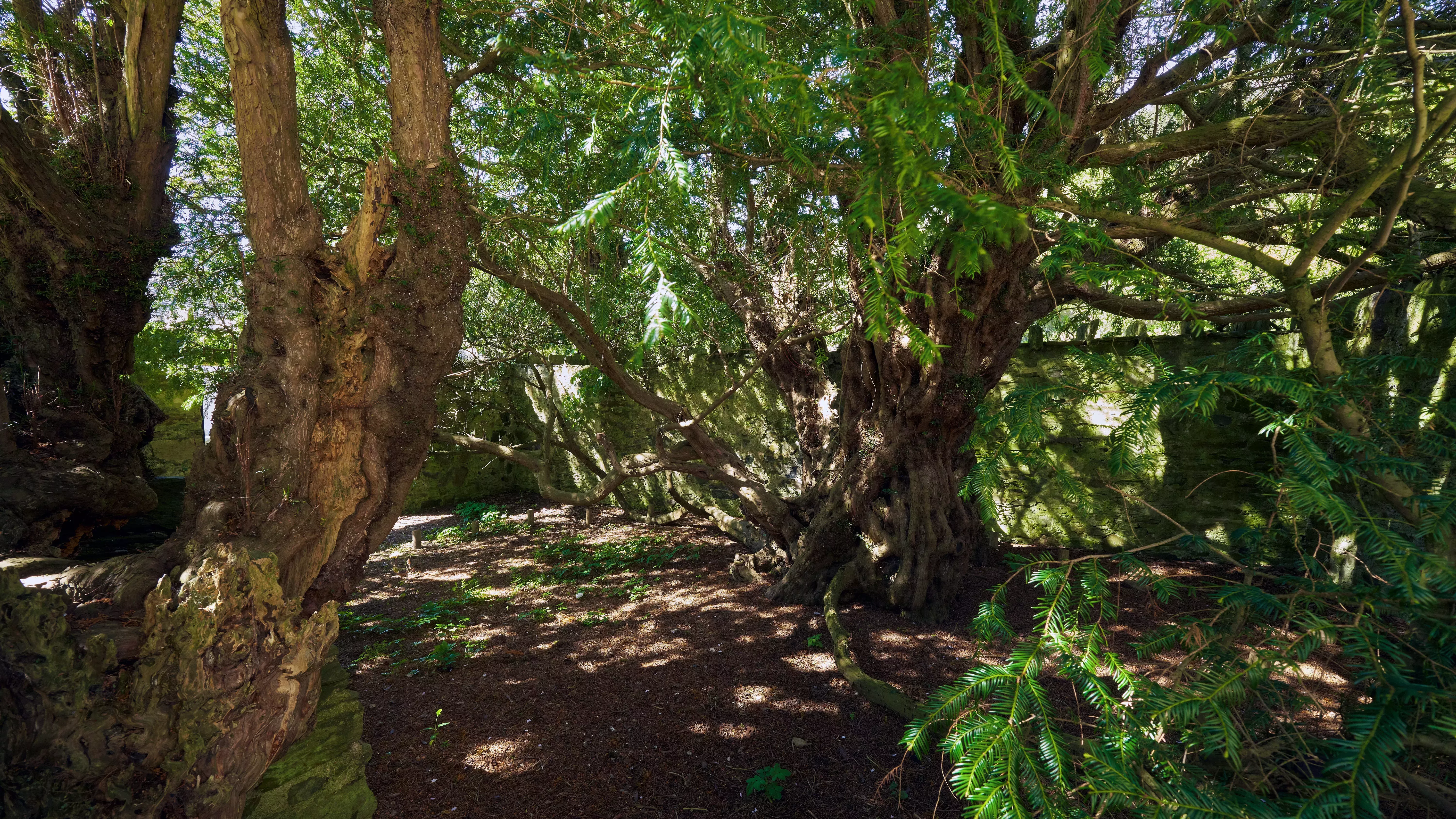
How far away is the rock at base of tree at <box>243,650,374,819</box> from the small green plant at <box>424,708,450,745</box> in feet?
0.97

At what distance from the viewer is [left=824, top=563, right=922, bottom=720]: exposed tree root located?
104 inches

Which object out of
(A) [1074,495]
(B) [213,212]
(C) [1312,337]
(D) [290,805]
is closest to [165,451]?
(B) [213,212]

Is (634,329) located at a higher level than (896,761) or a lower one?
higher

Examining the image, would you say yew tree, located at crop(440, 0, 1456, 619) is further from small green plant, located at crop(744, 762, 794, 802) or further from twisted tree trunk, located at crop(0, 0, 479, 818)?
small green plant, located at crop(744, 762, 794, 802)

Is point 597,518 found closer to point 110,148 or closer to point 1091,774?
point 110,148

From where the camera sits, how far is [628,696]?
117 inches

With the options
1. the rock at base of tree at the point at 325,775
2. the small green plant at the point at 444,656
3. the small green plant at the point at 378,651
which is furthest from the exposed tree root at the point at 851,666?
the small green plant at the point at 378,651

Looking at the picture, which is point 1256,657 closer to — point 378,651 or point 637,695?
point 637,695

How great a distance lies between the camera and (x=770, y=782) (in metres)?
2.31

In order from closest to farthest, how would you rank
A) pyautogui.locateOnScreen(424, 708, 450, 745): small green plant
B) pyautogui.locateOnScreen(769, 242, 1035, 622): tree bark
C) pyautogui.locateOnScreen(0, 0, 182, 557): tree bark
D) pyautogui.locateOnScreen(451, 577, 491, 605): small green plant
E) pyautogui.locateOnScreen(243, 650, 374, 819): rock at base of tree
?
pyautogui.locateOnScreen(243, 650, 374, 819): rock at base of tree → pyautogui.locateOnScreen(0, 0, 182, 557): tree bark → pyautogui.locateOnScreen(424, 708, 450, 745): small green plant → pyautogui.locateOnScreen(769, 242, 1035, 622): tree bark → pyautogui.locateOnScreen(451, 577, 491, 605): small green plant

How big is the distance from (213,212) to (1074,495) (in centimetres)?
468

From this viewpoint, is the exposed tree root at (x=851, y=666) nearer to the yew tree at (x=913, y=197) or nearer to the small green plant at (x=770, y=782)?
the yew tree at (x=913, y=197)

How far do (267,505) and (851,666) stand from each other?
257 cm

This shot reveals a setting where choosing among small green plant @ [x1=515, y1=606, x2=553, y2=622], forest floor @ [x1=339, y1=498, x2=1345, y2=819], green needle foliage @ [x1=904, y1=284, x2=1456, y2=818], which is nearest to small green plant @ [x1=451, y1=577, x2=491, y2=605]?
forest floor @ [x1=339, y1=498, x2=1345, y2=819]
